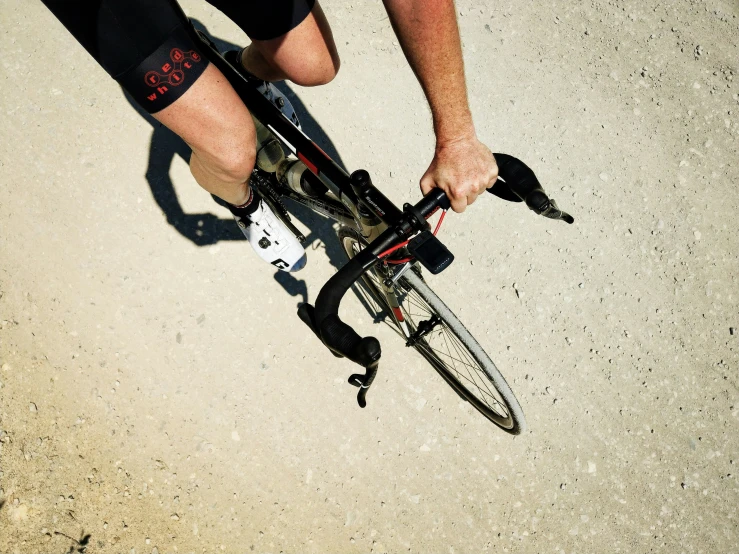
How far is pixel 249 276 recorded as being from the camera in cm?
328

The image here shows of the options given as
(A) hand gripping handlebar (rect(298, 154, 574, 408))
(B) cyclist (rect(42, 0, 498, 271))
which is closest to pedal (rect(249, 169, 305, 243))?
(B) cyclist (rect(42, 0, 498, 271))

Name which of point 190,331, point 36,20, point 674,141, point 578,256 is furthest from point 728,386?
point 36,20

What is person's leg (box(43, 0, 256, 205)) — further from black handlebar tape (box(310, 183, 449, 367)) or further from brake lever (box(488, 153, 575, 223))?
brake lever (box(488, 153, 575, 223))

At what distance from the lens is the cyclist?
1.76m

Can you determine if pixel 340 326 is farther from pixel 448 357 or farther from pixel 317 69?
pixel 448 357

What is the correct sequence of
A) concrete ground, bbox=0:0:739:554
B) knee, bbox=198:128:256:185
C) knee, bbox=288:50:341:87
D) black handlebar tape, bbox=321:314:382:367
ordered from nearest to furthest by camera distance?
1. black handlebar tape, bbox=321:314:382:367
2. knee, bbox=198:128:256:185
3. knee, bbox=288:50:341:87
4. concrete ground, bbox=0:0:739:554

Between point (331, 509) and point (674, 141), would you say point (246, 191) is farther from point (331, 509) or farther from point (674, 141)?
point (674, 141)

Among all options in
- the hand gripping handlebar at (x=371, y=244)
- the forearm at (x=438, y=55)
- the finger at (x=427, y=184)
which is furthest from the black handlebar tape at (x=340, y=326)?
the forearm at (x=438, y=55)

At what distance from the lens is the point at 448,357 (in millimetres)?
3107

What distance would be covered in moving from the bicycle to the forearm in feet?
0.75

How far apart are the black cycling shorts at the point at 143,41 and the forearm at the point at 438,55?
2.45 feet

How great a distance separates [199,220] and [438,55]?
2158 mm

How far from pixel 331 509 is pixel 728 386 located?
8.05ft

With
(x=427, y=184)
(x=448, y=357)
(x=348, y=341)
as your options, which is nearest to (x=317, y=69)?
(x=427, y=184)
